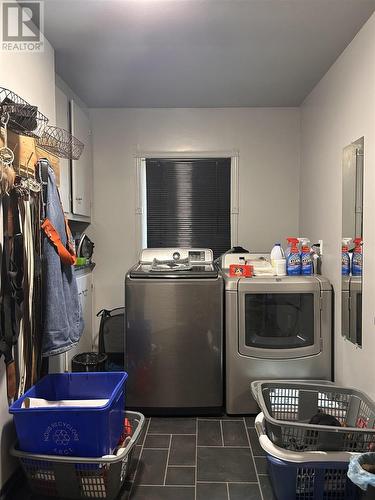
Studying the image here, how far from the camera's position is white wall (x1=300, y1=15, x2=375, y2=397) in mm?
1983

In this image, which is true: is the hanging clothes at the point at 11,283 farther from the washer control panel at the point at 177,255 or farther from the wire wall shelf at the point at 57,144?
the washer control panel at the point at 177,255

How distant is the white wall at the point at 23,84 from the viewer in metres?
1.73

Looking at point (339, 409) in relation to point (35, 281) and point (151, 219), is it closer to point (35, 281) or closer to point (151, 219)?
point (35, 281)

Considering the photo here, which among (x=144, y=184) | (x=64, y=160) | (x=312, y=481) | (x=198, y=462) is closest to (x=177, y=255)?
(x=144, y=184)

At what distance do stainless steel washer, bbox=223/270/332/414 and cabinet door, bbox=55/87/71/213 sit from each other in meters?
1.28

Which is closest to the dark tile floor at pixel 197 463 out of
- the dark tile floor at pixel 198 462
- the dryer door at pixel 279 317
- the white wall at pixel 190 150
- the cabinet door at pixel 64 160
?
the dark tile floor at pixel 198 462

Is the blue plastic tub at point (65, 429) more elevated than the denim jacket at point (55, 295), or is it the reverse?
the denim jacket at point (55, 295)

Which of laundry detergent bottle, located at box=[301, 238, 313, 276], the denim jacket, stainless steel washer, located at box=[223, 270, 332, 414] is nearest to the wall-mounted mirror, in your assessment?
stainless steel washer, located at box=[223, 270, 332, 414]

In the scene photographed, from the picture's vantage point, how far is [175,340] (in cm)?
257

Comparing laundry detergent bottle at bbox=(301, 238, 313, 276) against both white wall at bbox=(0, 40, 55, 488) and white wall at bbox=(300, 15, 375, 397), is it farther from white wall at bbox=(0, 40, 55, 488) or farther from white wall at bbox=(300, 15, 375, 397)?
white wall at bbox=(0, 40, 55, 488)

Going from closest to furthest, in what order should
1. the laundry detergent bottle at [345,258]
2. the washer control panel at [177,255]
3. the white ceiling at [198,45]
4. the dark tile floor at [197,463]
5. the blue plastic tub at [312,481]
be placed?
the blue plastic tub at [312,481] → the dark tile floor at [197,463] → the white ceiling at [198,45] → the laundry detergent bottle at [345,258] → the washer control panel at [177,255]

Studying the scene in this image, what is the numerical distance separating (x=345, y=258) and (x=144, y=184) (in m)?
2.00

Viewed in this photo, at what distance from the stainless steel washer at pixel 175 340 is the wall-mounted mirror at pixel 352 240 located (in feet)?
2.56

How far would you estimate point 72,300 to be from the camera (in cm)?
200
